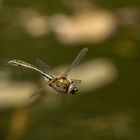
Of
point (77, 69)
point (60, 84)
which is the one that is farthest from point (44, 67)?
point (77, 69)

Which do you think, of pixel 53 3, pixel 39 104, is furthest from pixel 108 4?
pixel 39 104

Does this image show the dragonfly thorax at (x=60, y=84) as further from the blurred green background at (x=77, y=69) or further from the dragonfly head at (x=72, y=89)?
the blurred green background at (x=77, y=69)

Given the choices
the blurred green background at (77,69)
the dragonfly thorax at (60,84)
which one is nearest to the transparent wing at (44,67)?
the dragonfly thorax at (60,84)

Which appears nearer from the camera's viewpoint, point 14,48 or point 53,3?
point 14,48

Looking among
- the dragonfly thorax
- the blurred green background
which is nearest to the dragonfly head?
the dragonfly thorax

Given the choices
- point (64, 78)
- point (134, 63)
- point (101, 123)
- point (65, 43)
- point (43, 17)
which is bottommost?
point (64, 78)

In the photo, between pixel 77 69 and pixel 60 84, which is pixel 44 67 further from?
pixel 77 69

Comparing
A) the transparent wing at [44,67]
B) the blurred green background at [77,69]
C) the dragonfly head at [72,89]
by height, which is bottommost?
the dragonfly head at [72,89]

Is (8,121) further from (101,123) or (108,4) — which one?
(108,4)

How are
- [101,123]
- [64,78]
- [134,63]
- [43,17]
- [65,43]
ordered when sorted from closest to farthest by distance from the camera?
[64,78]
[101,123]
[134,63]
[65,43]
[43,17]
